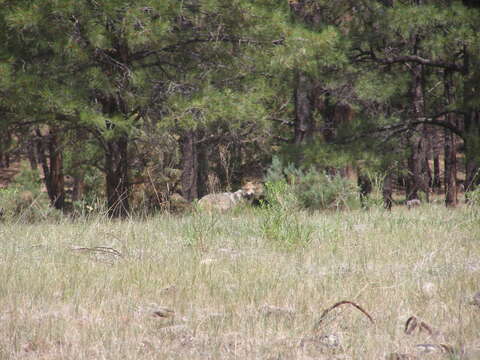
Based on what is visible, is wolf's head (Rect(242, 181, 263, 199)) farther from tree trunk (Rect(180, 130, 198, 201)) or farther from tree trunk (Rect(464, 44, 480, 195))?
tree trunk (Rect(464, 44, 480, 195))

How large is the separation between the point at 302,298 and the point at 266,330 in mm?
532

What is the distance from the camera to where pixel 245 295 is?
3244mm

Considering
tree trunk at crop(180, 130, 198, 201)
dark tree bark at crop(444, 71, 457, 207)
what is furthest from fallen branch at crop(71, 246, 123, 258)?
tree trunk at crop(180, 130, 198, 201)

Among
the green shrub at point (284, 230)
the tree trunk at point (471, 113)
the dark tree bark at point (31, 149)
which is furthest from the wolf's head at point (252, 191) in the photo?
the green shrub at point (284, 230)

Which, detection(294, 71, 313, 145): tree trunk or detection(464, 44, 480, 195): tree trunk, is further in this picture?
detection(294, 71, 313, 145): tree trunk

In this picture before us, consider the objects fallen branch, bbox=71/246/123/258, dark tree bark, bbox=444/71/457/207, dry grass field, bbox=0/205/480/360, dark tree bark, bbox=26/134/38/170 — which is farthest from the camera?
dark tree bark, bbox=444/71/457/207

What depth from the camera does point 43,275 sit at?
3709 millimetres

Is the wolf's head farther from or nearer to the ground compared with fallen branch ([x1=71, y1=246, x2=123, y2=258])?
nearer to the ground

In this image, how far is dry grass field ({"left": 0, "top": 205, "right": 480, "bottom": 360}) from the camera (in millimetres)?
2508

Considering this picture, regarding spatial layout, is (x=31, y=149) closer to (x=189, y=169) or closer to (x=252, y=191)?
(x=189, y=169)

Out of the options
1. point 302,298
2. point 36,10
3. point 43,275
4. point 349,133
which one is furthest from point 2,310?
point 349,133

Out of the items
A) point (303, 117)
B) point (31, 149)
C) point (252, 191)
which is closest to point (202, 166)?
point (31, 149)

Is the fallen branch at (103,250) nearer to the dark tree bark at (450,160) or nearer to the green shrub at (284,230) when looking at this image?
the green shrub at (284,230)

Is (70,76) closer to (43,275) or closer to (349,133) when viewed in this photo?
(349,133)
